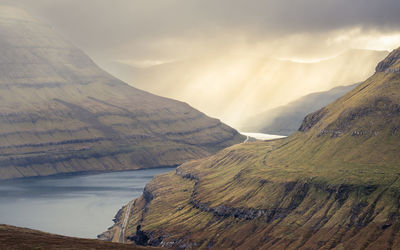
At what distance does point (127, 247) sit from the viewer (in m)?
191

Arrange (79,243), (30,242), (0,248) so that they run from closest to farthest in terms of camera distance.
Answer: (0,248) < (30,242) < (79,243)

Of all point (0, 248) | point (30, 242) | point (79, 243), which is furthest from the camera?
point (79, 243)

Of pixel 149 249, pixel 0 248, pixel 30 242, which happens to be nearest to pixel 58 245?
pixel 30 242

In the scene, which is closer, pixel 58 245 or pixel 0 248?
pixel 0 248

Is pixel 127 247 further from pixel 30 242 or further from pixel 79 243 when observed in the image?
pixel 30 242

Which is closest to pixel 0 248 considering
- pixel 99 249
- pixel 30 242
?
pixel 30 242

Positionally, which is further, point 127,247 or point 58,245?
point 127,247

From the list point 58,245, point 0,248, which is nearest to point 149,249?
point 58,245

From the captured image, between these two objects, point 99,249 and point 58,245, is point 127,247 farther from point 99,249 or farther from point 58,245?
point 58,245

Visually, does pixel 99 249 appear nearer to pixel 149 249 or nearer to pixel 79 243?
pixel 79 243

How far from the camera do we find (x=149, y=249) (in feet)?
653

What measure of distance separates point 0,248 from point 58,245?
23.9 meters

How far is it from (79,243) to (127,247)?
1673 centimetres

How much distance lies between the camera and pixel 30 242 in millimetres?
171625
